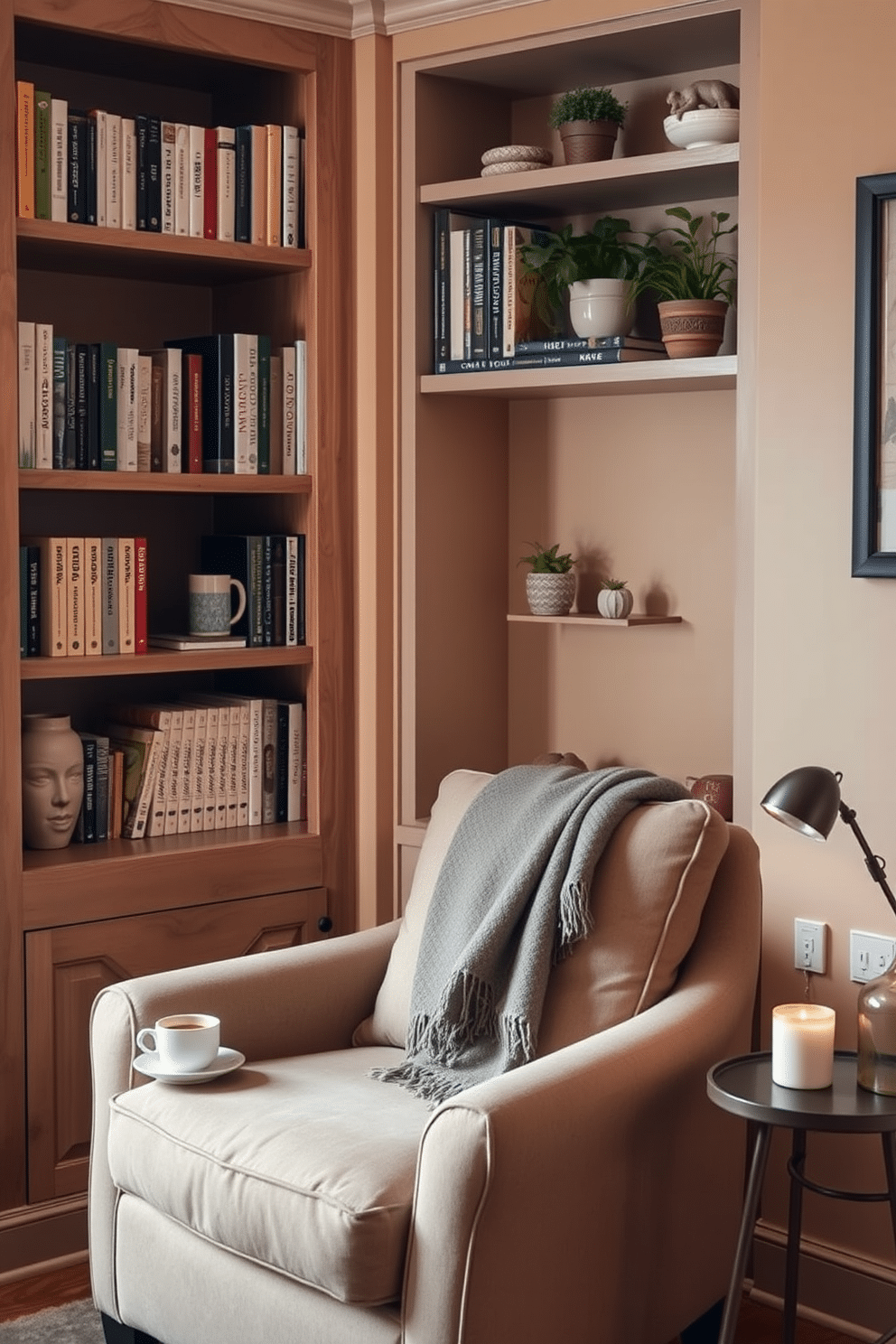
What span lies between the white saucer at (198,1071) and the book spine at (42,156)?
5.13 feet

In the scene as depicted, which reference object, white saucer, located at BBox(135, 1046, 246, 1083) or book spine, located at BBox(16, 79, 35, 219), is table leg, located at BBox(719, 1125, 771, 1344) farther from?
book spine, located at BBox(16, 79, 35, 219)

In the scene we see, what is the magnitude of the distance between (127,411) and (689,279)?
113 cm

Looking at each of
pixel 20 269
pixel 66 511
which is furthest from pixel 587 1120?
pixel 20 269

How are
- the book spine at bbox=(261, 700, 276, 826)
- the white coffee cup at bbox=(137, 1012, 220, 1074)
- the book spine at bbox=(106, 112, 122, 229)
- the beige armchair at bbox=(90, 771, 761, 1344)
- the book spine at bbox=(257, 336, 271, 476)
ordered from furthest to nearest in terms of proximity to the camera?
the book spine at bbox=(261, 700, 276, 826) → the book spine at bbox=(257, 336, 271, 476) → the book spine at bbox=(106, 112, 122, 229) → the white coffee cup at bbox=(137, 1012, 220, 1074) → the beige armchair at bbox=(90, 771, 761, 1344)

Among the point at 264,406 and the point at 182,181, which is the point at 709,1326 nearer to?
the point at 264,406

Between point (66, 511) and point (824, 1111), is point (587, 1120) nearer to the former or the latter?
point (824, 1111)

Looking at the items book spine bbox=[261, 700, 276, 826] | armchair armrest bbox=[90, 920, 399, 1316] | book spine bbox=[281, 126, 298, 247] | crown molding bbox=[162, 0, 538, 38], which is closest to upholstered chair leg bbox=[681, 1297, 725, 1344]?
armchair armrest bbox=[90, 920, 399, 1316]

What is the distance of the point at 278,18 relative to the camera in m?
3.19

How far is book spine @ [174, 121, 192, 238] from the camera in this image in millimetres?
3164

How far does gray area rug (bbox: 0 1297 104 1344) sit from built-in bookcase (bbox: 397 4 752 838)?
1095 millimetres

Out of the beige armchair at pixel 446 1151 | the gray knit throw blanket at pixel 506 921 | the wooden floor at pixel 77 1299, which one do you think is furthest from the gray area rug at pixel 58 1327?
the gray knit throw blanket at pixel 506 921

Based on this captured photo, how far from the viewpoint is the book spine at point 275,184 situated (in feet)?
10.7

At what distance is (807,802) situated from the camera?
2227mm

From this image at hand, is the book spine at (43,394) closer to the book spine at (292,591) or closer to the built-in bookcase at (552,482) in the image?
the book spine at (292,591)
